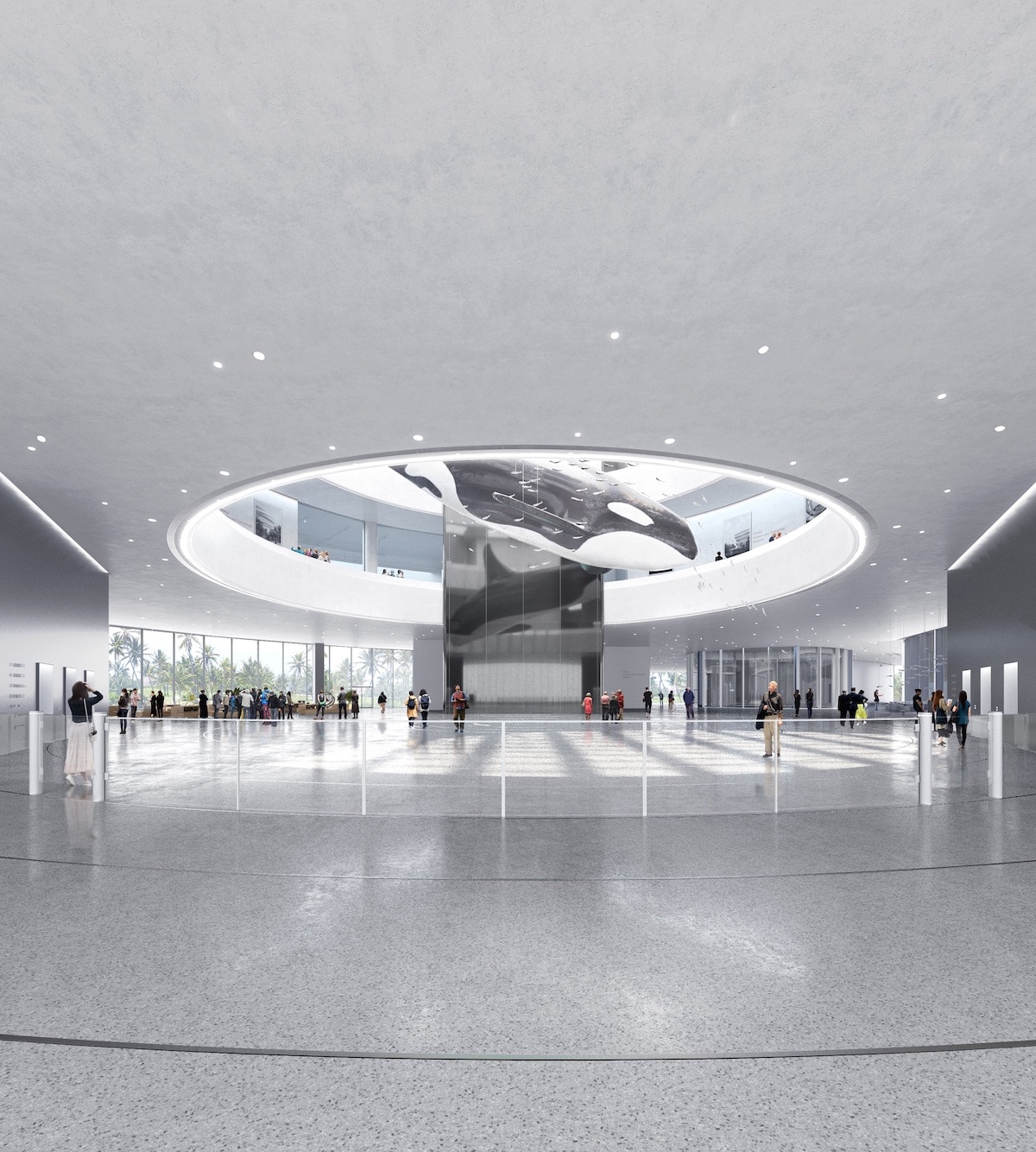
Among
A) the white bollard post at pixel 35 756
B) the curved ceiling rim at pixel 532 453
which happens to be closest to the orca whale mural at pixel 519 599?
the curved ceiling rim at pixel 532 453

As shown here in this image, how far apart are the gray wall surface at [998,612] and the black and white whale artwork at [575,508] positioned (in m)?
8.13

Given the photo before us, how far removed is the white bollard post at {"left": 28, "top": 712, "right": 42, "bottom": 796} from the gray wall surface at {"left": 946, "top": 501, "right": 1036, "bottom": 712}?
19542mm

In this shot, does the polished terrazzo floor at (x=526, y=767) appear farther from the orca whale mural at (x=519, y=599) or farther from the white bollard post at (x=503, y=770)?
the orca whale mural at (x=519, y=599)

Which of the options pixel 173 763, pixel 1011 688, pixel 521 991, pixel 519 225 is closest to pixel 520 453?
pixel 519 225

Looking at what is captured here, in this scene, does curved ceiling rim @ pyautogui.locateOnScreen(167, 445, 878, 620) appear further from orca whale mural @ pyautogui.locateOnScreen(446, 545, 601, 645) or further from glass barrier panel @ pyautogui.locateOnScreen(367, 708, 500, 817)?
orca whale mural @ pyautogui.locateOnScreen(446, 545, 601, 645)

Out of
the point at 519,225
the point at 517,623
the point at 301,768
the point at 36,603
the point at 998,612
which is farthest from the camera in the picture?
the point at 517,623

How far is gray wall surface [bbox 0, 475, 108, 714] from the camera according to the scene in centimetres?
1700

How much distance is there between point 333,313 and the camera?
8.35 m

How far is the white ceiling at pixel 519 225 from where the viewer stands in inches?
194

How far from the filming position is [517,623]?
1313 inches

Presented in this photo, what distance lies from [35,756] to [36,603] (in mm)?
9346

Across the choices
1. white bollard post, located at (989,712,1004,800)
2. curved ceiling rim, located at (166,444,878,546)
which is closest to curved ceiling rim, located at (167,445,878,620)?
curved ceiling rim, located at (166,444,878,546)

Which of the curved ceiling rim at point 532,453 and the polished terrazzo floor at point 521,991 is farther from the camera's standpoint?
the curved ceiling rim at point 532,453

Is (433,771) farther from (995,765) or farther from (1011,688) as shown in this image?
(1011,688)
